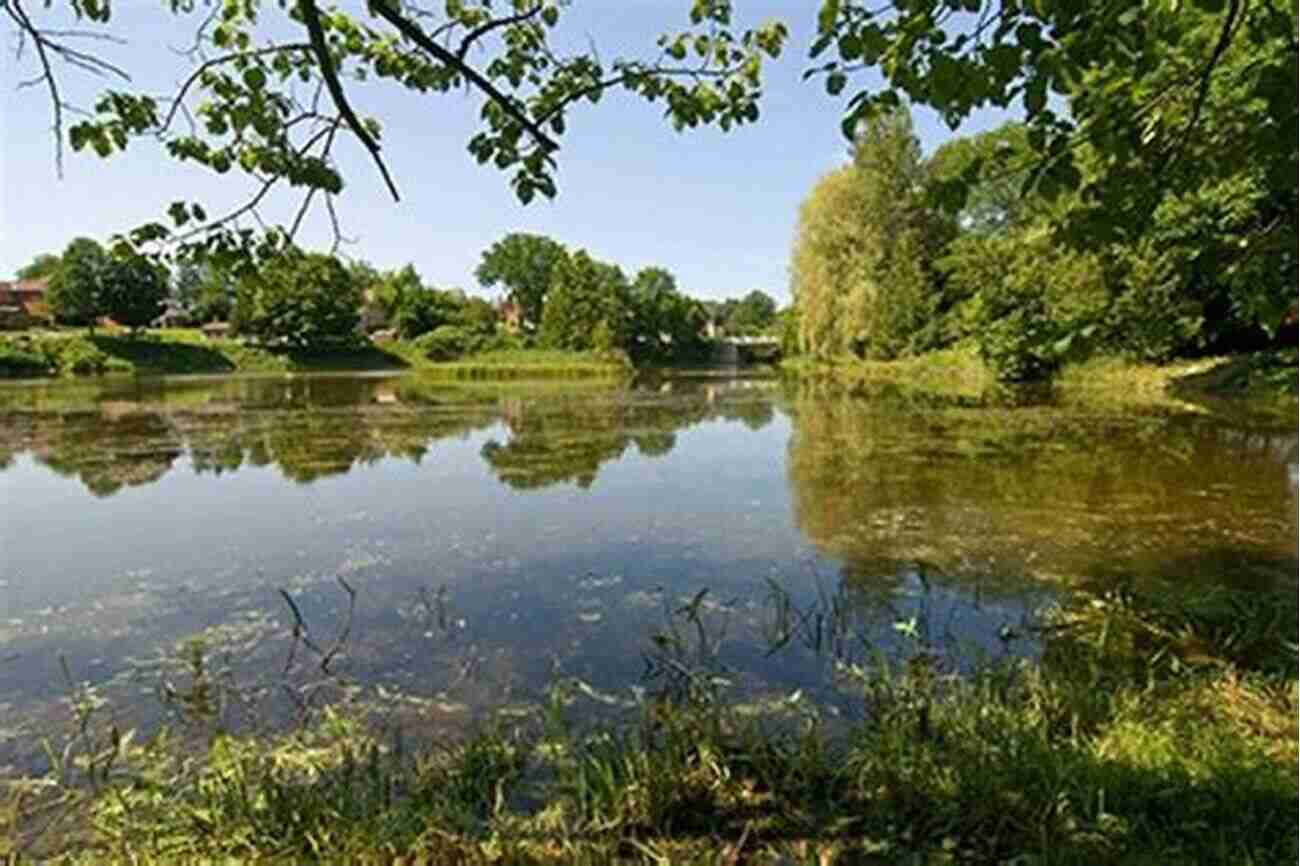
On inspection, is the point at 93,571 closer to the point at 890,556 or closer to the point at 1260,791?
the point at 890,556

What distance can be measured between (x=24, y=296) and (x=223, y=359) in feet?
104

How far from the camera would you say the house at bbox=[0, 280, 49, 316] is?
68.2 metres

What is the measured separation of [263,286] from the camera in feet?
11.9

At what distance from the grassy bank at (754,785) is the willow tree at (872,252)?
36290 mm

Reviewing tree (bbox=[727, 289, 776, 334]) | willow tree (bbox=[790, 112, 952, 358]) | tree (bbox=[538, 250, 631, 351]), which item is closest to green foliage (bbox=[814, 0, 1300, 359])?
willow tree (bbox=[790, 112, 952, 358])

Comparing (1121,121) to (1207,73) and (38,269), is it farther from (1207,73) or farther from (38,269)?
(38,269)

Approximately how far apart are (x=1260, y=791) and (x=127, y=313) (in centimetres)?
6171

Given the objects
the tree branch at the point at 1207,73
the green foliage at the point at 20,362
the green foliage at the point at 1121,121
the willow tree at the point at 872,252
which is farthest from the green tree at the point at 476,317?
the tree branch at the point at 1207,73

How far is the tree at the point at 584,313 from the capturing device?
62.3 m

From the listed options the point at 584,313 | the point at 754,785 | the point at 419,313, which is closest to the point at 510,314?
the point at 419,313

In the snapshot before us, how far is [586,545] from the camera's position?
9.34 meters

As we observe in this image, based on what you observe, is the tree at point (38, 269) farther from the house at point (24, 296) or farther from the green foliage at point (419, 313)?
the green foliage at point (419, 313)

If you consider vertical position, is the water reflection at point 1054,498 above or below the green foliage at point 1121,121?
below

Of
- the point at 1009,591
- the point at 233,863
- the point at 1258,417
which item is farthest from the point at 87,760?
the point at 1258,417
